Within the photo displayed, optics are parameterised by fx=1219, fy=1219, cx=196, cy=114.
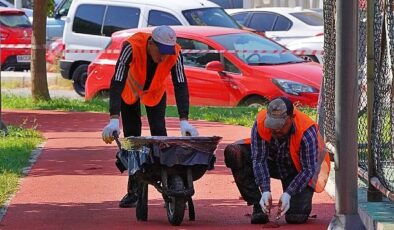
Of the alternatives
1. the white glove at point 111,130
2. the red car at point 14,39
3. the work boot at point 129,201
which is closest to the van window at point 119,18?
the red car at point 14,39

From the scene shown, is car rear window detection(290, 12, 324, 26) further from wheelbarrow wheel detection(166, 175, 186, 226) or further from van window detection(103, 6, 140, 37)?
wheelbarrow wheel detection(166, 175, 186, 226)

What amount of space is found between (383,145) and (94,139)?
23.3 feet

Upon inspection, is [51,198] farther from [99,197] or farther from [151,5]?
[151,5]

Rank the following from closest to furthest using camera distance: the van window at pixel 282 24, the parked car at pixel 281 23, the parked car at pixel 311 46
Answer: the parked car at pixel 311 46, the parked car at pixel 281 23, the van window at pixel 282 24

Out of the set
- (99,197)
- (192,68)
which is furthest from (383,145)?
(192,68)

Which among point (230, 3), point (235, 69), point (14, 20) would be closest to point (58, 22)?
point (14, 20)

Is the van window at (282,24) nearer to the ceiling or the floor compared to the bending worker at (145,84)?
nearer to the floor

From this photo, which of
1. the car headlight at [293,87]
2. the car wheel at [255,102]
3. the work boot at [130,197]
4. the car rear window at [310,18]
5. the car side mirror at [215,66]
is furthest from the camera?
the car rear window at [310,18]

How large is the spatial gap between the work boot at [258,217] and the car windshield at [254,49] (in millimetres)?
9861

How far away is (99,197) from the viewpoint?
11.1 meters

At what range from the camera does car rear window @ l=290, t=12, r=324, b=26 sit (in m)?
28.2

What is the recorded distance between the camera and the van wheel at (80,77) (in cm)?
2350

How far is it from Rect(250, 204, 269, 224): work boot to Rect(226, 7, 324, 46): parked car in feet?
57.8

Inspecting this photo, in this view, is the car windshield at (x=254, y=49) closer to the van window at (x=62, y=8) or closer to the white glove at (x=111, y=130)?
the white glove at (x=111, y=130)
